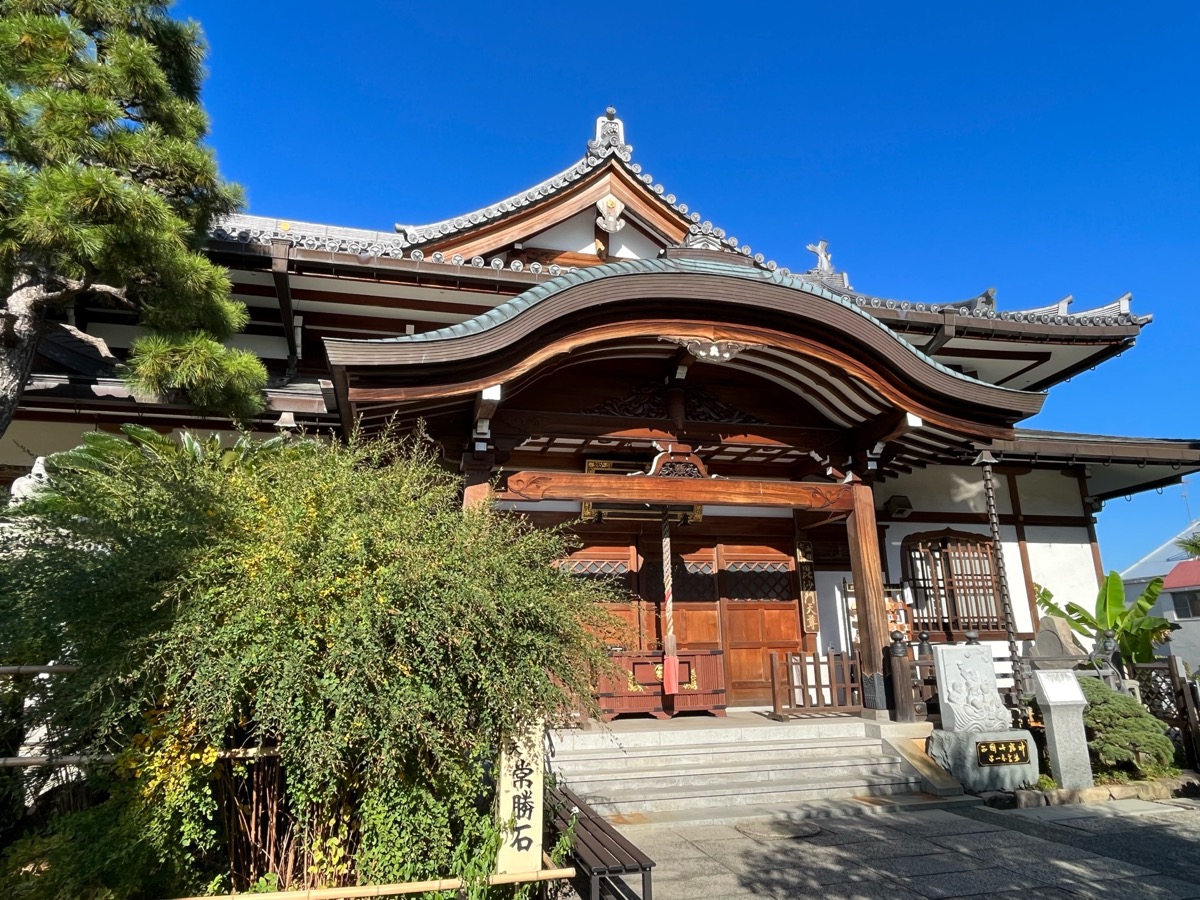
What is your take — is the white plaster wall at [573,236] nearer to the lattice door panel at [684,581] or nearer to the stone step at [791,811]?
the lattice door panel at [684,581]

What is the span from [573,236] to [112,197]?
702 cm

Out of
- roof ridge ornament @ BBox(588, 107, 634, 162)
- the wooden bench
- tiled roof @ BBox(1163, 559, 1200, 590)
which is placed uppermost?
roof ridge ornament @ BBox(588, 107, 634, 162)

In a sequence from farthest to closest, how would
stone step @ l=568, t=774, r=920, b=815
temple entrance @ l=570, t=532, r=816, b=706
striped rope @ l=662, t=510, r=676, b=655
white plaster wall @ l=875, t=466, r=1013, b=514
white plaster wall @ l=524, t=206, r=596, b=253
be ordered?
white plaster wall @ l=875, t=466, r=1013, b=514 → white plaster wall @ l=524, t=206, r=596, b=253 → temple entrance @ l=570, t=532, r=816, b=706 → striped rope @ l=662, t=510, r=676, b=655 → stone step @ l=568, t=774, r=920, b=815

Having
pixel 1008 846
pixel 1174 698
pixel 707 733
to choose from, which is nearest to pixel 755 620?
pixel 707 733

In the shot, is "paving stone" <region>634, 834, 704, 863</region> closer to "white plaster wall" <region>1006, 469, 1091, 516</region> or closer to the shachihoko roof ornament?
the shachihoko roof ornament

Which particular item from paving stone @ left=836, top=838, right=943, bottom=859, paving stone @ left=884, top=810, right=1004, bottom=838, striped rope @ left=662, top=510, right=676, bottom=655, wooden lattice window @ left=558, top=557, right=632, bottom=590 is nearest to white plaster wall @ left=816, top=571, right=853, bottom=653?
striped rope @ left=662, top=510, right=676, bottom=655

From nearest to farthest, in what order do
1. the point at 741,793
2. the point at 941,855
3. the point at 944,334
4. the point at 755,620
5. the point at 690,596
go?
the point at 941,855 < the point at 741,793 < the point at 690,596 < the point at 755,620 < the point at 944,334

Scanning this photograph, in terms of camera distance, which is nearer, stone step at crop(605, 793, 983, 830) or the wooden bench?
the wooden bench

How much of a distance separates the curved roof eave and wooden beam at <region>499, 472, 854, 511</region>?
1.72 m

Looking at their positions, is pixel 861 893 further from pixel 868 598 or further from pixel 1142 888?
pixel 868 598

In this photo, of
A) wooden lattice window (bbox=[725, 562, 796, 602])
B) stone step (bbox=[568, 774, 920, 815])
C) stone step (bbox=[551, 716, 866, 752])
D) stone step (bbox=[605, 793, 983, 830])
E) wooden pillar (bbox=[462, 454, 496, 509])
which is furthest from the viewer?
wooden lattice window (bbox=[725, 562, 796, 602])

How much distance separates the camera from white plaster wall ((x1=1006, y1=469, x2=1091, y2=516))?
12.1m

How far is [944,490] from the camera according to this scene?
11.8 metres

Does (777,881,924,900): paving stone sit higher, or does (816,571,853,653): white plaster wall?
(816,571,853,653): white plaster wall
